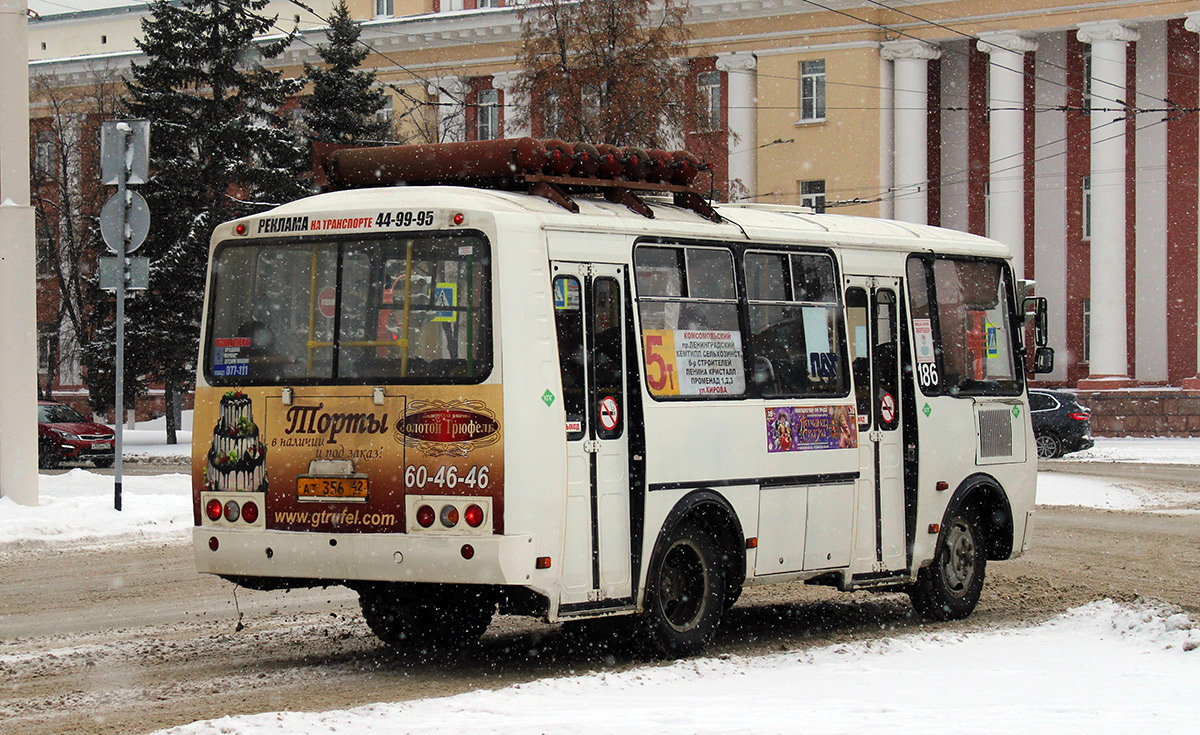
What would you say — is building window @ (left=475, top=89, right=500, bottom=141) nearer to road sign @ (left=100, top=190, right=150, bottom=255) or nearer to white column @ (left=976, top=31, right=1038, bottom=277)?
white column @ (left=976, top=31, right=1038, bottom=277)

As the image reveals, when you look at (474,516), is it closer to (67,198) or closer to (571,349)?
(571,349)

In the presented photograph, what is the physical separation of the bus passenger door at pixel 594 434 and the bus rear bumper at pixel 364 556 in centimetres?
50

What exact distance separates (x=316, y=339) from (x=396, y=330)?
505 mm

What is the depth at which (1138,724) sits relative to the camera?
302 inches

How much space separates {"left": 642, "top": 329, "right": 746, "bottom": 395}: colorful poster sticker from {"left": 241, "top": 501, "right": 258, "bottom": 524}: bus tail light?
7.74ft

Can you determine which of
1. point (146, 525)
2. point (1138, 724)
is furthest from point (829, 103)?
point (1138, 724)

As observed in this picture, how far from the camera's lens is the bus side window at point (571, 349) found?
9.74 m

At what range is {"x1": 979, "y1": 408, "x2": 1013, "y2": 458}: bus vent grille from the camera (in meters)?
13.2

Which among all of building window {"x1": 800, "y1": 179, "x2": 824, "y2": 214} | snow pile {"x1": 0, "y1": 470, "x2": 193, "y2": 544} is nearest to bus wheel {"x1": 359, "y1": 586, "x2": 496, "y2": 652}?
snow pile {"x1": 0, "y1": 470, "x2": 193, "y2": 544}

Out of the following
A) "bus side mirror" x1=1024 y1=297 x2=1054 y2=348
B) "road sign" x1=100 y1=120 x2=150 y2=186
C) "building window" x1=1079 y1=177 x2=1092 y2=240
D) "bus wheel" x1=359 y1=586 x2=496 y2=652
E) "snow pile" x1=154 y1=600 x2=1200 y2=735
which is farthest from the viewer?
"building window" x1=1079 y1=177 x2=1092 y2=240

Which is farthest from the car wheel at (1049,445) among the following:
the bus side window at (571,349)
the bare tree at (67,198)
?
the bus side window at (571,349)

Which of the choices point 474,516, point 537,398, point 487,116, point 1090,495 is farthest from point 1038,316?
point 487,116

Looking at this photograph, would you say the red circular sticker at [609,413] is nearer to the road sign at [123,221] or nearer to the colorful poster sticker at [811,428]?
the colorful poster sticker at [811,428]

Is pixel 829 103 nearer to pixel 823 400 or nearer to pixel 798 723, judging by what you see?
pixel 823 400
